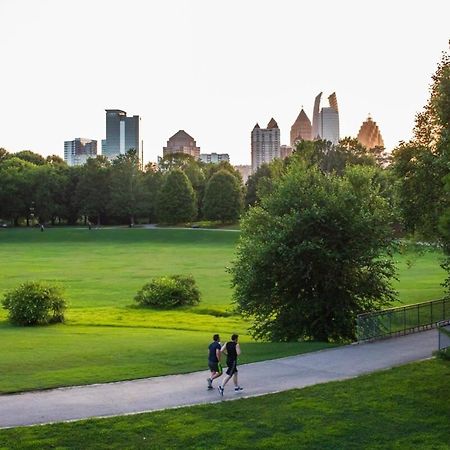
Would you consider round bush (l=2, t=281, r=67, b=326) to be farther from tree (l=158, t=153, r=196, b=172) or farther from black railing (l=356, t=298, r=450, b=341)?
tree (l=158, t=153, r=196, b=172)

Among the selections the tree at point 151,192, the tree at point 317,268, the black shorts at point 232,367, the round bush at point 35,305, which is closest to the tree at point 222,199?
the tree at point 151,192

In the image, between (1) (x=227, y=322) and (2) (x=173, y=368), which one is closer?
(2) (x=173, y=368)

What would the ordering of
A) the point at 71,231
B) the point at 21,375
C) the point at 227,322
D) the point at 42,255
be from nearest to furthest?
the point at 21,375, the point at 227,322, the point at 42,255, the point at 71,231

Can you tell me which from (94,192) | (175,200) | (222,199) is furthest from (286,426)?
(94,192)

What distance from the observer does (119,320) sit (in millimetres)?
31812

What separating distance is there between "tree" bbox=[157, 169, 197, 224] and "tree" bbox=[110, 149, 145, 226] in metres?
5.13

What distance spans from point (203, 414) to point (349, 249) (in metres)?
13.2

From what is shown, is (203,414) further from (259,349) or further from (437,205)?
(437,205)

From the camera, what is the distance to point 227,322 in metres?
32.6

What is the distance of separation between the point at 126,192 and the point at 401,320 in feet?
330

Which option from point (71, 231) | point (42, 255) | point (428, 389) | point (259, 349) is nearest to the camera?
point (428, 389)

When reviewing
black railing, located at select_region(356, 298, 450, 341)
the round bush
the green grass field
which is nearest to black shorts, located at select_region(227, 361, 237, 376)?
the green grass field

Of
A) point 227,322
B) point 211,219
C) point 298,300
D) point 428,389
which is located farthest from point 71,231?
point 428,389

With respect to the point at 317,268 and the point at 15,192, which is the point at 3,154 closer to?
the point at 15,192
